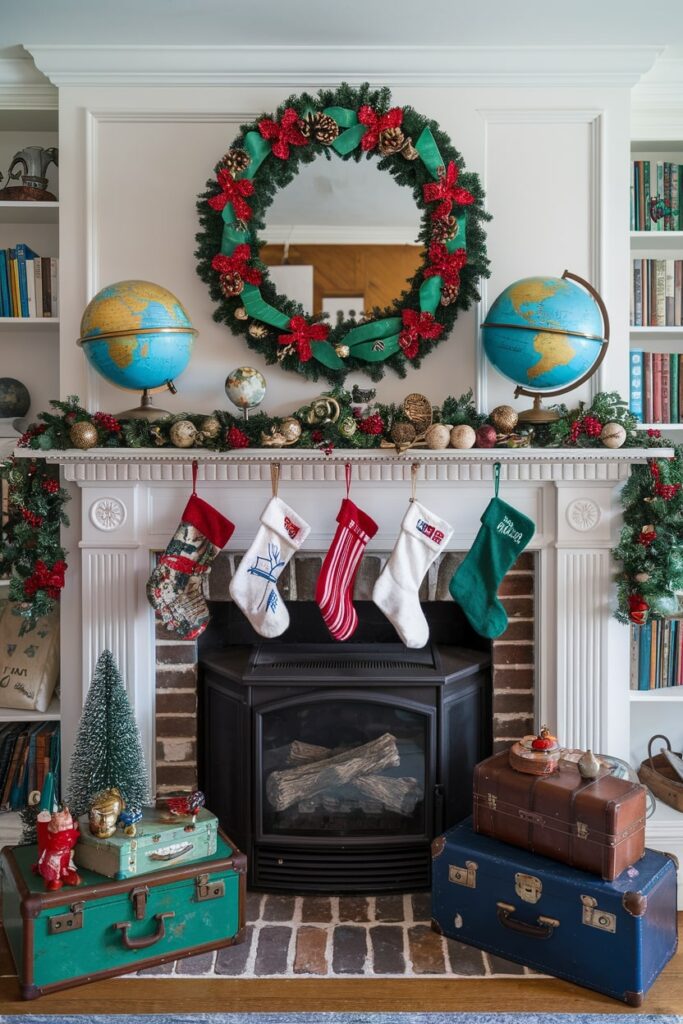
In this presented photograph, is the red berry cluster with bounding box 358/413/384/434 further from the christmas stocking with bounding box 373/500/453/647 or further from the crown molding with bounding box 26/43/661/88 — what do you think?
the crown molding with bounding box 26/43/661/88

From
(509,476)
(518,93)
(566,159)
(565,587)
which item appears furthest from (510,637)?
(518,93)

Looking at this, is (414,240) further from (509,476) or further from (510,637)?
(510,637)

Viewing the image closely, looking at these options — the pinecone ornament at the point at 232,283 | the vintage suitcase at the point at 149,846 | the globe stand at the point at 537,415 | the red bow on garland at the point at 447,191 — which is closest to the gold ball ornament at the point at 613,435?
the globe stand at the point at 537,415

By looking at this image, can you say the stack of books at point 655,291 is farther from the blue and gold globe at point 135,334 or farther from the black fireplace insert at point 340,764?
the blue and gold globe at point 135,334

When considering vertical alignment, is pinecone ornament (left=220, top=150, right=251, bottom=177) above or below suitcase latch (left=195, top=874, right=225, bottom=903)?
above

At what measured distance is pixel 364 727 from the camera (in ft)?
8.23

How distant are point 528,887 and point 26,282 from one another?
2.27 metres

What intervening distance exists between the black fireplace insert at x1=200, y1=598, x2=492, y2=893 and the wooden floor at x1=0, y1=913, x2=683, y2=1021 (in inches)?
16.8

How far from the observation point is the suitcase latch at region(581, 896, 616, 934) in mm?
1993

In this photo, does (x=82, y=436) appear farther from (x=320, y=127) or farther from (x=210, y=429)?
(x=320, y=127)

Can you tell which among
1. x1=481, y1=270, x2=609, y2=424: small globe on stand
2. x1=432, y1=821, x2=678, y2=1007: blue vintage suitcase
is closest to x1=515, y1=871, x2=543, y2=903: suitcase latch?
x1=432, y1=821, x2=678, y2=1007: blue vintage suitcase

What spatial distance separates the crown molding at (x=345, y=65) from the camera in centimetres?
243

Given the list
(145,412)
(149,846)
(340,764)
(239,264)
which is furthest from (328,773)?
(239,264)

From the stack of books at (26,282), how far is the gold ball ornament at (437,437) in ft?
4.16
